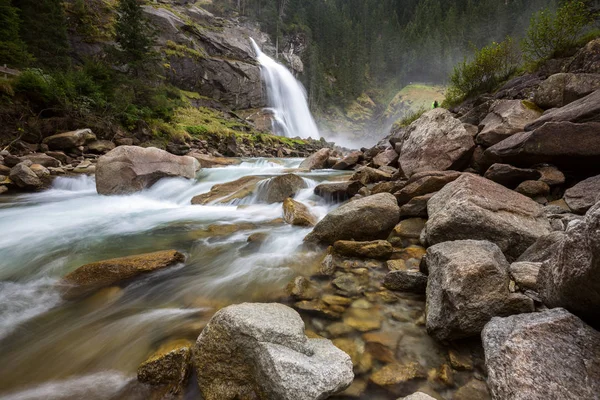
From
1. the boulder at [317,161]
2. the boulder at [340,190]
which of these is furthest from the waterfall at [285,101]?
the boulder at [340,190]

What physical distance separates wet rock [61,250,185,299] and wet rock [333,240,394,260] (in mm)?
2827

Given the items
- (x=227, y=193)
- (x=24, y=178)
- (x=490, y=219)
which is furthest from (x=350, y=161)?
(x=24, y=178)

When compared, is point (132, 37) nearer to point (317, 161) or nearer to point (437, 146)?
point (317, 161)

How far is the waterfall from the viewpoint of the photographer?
1585 inches

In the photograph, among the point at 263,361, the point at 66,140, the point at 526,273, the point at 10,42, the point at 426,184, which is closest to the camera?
the point at 263,361

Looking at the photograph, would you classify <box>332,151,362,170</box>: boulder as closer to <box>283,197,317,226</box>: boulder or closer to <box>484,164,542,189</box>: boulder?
<box>283,197,317,226</box>: boulder

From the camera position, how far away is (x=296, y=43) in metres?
58.6

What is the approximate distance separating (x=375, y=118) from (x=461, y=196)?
2372 inches

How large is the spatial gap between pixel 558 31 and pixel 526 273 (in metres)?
10.3

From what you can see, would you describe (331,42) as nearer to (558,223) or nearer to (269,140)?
(269,140)

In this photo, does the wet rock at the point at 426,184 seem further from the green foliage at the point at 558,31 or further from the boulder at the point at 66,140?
the boulder at the point at 66,140

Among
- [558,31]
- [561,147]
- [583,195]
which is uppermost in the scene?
[558,31]

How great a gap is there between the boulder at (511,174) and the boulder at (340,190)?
9.93 feet

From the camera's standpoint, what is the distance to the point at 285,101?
43.5m
